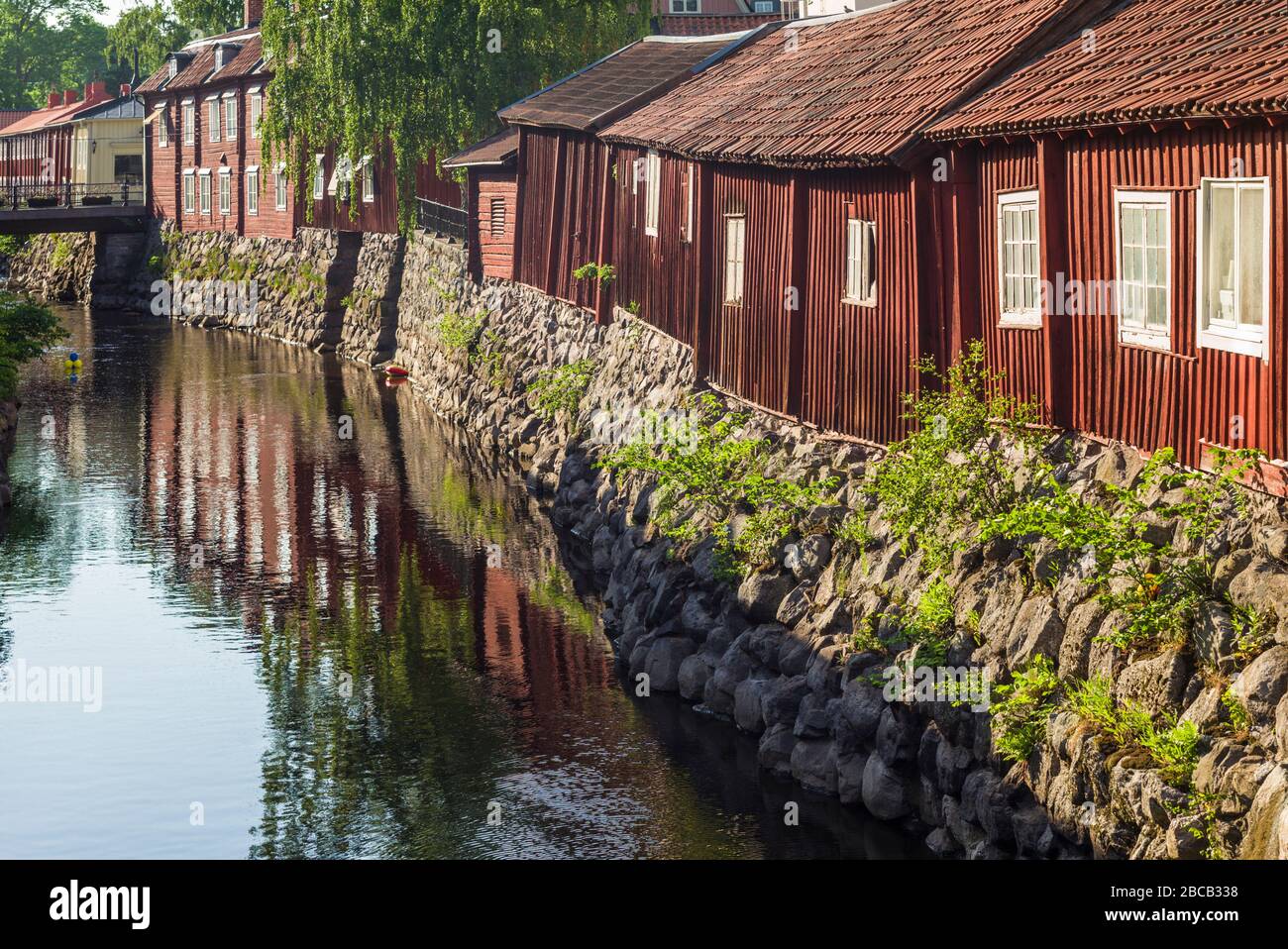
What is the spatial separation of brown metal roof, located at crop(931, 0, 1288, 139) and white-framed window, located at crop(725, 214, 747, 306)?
6902 mm

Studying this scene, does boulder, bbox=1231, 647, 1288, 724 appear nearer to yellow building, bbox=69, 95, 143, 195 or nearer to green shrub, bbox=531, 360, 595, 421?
green shrub, bbox=531, 360, 595, 421

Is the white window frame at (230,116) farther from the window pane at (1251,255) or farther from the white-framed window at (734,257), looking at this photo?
the window pane at (1251,255)

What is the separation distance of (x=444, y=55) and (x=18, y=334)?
45.5ft

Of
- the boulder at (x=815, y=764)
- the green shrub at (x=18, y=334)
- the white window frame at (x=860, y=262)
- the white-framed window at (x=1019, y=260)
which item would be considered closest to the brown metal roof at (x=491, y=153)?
the green shrub at (x=18, y=334)

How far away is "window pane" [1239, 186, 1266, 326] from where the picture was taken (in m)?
13.7

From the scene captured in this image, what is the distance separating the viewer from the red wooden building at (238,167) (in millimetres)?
53156

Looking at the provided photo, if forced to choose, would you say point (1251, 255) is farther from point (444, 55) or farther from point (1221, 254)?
point (444, 55)

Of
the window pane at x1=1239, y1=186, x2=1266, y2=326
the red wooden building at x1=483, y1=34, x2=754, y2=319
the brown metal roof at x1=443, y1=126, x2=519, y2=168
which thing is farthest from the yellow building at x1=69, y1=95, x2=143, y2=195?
the window pane at x1=1239, y1=186, x2=1266, y2=326

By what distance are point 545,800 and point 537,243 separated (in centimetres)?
2515

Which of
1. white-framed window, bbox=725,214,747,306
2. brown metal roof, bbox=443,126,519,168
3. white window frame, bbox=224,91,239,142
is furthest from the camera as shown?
white window frame, bbox=224,91,239,142

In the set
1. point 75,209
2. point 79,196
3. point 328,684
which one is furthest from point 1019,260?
point 79,196

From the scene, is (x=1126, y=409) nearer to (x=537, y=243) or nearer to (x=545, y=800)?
(x=545, y=800)

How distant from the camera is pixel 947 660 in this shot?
51.2 ft
